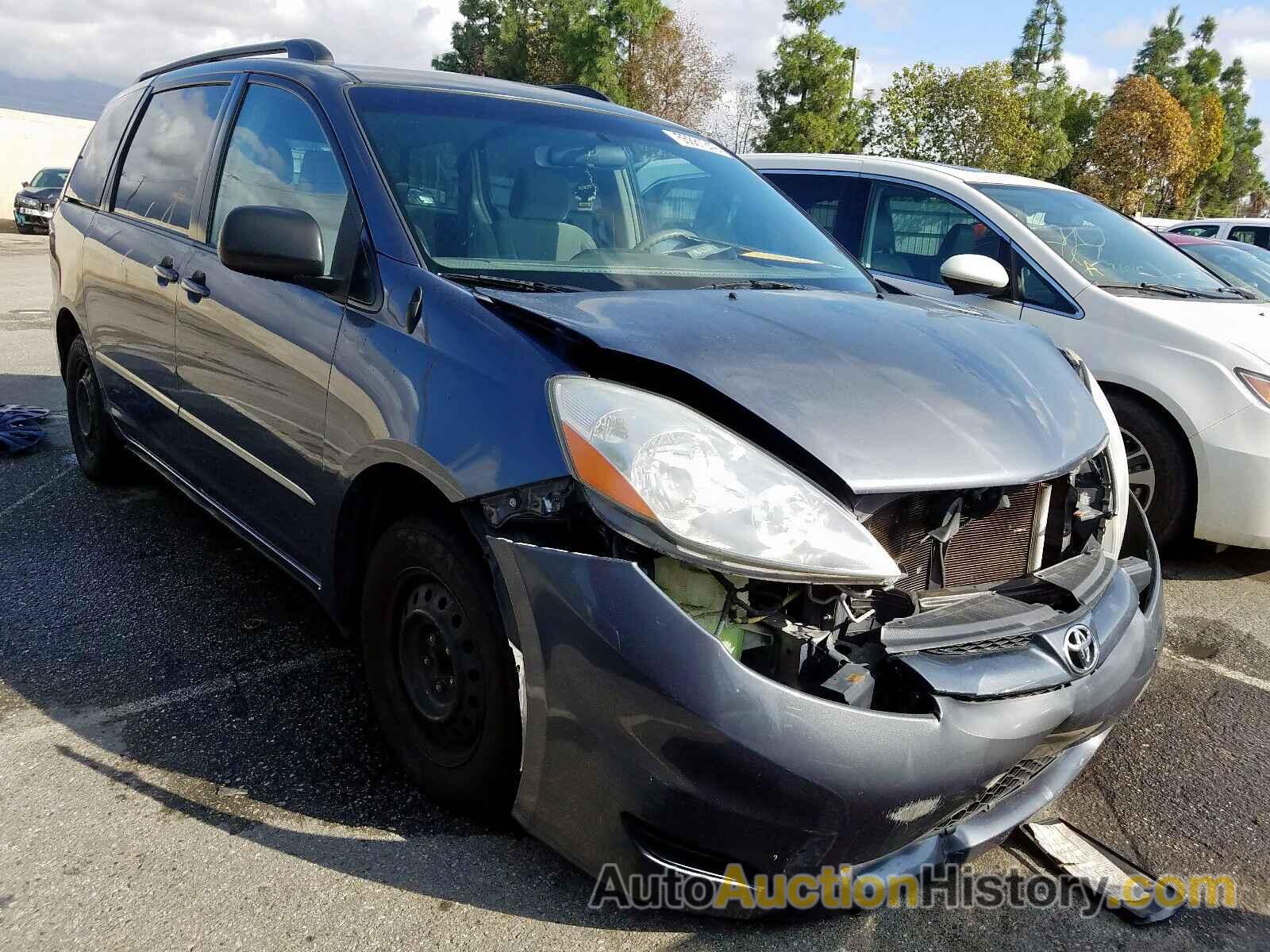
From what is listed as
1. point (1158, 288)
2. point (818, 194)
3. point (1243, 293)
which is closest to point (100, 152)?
point (818, 194)

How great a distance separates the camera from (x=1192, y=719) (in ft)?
10.3

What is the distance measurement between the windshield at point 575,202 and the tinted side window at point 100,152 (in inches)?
89.1

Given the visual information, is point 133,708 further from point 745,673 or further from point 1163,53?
point 1163,53

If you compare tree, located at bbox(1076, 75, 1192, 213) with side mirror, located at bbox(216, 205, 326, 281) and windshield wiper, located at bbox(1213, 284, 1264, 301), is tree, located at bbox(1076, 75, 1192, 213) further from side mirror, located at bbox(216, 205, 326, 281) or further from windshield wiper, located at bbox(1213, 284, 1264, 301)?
side mirror, located at bbox(216, 205, 326, 281)

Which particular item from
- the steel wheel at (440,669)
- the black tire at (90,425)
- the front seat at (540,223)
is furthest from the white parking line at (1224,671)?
the black tire at (90,425)

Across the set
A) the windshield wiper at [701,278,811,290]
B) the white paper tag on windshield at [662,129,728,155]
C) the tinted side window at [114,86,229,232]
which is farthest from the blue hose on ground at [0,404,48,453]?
the windshield wiper at [701,278,811,290]

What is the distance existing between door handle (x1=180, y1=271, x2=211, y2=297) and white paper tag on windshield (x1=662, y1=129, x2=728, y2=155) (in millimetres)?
1624

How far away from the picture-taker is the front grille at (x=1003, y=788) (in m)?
1.93

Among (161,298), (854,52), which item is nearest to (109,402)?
(161,298)

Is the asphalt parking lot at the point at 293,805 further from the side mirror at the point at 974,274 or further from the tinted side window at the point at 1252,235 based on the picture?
the tinted side window at the point at 1252,235

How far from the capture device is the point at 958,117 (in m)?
28.7

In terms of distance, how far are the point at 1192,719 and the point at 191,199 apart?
12.3 feet

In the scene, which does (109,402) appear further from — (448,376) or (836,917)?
(836,917)

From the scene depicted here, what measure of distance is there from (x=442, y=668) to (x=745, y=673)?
851 mm
